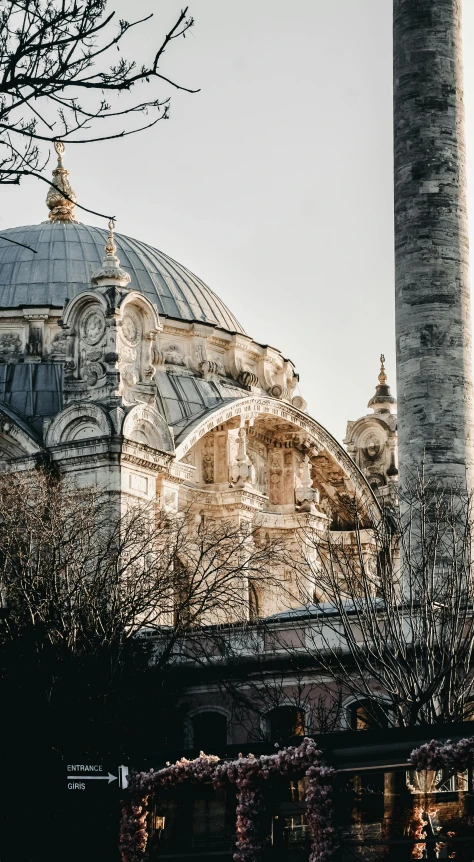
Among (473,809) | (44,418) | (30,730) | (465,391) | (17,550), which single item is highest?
(44,418)

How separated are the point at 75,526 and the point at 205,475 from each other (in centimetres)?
1678

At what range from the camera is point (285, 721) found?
1518 inches

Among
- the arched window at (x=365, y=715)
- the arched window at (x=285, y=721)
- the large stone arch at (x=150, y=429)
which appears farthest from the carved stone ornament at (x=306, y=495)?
the arched window at (x=365, y=715)

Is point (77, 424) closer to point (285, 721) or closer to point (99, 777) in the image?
point (285, 721)

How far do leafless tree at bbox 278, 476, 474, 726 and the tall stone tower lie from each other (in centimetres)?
113

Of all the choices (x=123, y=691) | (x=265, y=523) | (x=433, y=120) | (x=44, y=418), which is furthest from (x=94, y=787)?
(x=265, y=523)

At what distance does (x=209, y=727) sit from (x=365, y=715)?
14.9 feet

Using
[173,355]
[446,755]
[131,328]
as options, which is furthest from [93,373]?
[446,755]

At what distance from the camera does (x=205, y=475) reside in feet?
188

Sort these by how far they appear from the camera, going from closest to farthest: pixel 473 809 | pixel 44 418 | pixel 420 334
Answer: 1. pixel 473 809
2. pixel 420 334
3. pixel 44 418

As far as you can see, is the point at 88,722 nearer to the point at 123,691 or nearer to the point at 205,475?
the point at 123,691

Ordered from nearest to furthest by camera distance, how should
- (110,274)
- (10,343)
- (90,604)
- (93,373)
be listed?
(90,604), (93,373), (110,274), (10,343)

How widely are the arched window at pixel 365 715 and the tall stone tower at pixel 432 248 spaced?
4.71 metres

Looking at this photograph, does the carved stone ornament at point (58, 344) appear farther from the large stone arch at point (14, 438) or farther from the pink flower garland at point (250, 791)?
the pink flower garland at point (250, 791)
